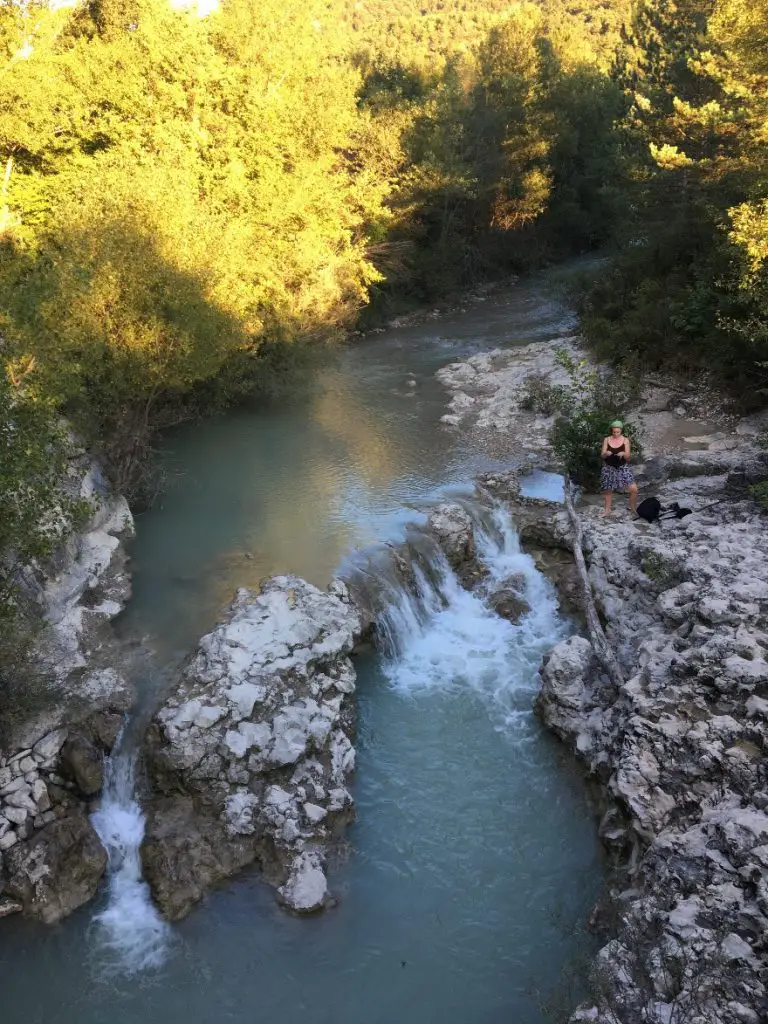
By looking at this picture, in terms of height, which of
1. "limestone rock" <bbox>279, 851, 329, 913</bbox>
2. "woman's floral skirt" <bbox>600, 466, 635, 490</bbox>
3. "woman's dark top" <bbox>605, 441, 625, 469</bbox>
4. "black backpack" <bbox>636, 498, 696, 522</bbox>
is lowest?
"limestone rock" <bbox>279, 851, 329, 913</bbox>

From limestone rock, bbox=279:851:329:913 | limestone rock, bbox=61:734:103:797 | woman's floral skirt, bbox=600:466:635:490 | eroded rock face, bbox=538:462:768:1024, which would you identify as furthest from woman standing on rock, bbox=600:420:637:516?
limestone rock, bbox=61:734:103:797

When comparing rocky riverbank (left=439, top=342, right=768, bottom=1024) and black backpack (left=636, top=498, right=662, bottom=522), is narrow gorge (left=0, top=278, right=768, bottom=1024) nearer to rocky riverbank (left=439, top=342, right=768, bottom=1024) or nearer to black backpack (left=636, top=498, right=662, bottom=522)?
rocky riverbank (left=439, top=342, right=768, bottom=1024)

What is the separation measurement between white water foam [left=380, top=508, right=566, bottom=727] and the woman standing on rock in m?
2.14

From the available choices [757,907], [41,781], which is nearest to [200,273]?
[41,781]

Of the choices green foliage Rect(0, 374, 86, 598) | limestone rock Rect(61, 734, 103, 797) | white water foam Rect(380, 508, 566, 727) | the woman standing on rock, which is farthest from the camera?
the woman standing on rock

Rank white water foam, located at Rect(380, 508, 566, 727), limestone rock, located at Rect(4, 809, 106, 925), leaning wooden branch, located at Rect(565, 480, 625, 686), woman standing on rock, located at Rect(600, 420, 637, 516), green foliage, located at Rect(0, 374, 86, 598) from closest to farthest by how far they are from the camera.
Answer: limestone rock, located at Rect(4, 809, 106, 925)
green foliage, located at Rect(0, 374, 86, 598)
leaning wooden branch, located at Rect(565, 480, 625, 686)
white water foam, located at Rect(380, 508, 566, 727)
woman standing on rock, located at Rect(600, 420, 637, 516)

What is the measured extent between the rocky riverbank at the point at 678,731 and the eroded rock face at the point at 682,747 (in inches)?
0.7

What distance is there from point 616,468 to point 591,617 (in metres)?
3.90

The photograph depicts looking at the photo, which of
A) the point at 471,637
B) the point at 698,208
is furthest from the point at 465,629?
the point at 698,208

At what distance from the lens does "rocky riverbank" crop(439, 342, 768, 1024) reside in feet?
19.1

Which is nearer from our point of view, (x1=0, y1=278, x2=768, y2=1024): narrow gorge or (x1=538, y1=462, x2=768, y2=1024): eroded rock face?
(x1=538, y1=462, x2=768, y2=1024): eroded rock face

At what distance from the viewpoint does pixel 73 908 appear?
7.84 metres

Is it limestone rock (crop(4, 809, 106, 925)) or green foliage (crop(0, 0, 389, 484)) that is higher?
green foliage (crop(0, 0, 389, 484))

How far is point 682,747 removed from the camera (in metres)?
8.02
